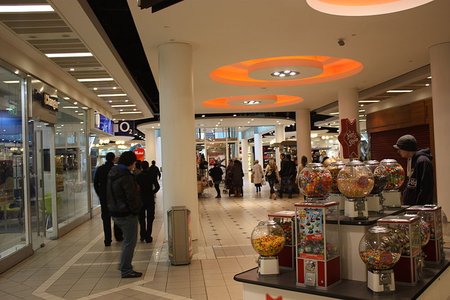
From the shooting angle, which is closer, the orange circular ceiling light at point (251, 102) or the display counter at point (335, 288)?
the display counter at point (335, 288)

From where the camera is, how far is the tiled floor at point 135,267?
516 cm

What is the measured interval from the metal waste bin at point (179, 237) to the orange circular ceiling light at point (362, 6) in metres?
3.58

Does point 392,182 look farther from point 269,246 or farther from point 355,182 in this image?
point 269,246

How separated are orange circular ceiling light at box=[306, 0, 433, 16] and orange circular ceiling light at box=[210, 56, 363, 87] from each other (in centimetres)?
323

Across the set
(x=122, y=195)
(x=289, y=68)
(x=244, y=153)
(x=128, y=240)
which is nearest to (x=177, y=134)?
(x=122, y=195)

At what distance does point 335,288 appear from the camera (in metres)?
2.68

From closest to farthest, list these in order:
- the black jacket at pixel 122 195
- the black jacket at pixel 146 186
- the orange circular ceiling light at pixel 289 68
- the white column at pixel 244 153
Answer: the black jacket at pixel 122 195, the black jacket at pixel 146 186, the orange circular ceiling light at pixel 289 68, the white column at pixel 244 153

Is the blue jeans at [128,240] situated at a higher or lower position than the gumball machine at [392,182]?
lower

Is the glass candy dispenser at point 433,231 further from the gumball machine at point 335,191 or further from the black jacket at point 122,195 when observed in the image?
the black jacket at point 122,195

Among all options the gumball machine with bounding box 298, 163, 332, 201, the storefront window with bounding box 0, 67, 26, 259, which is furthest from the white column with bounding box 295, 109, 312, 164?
the gumball machine with bounding box 298, 163, 332, 201

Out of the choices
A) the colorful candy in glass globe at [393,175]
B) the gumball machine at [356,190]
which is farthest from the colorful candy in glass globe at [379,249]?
the colorful candy in glass globe at [393,175]

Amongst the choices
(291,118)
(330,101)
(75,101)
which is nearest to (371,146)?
(330,101)

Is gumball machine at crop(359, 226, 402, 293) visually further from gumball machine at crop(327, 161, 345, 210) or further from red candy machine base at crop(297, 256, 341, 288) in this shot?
gumball machine at crop(327, 161, 345, 210)

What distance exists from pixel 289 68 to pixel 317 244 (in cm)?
751
